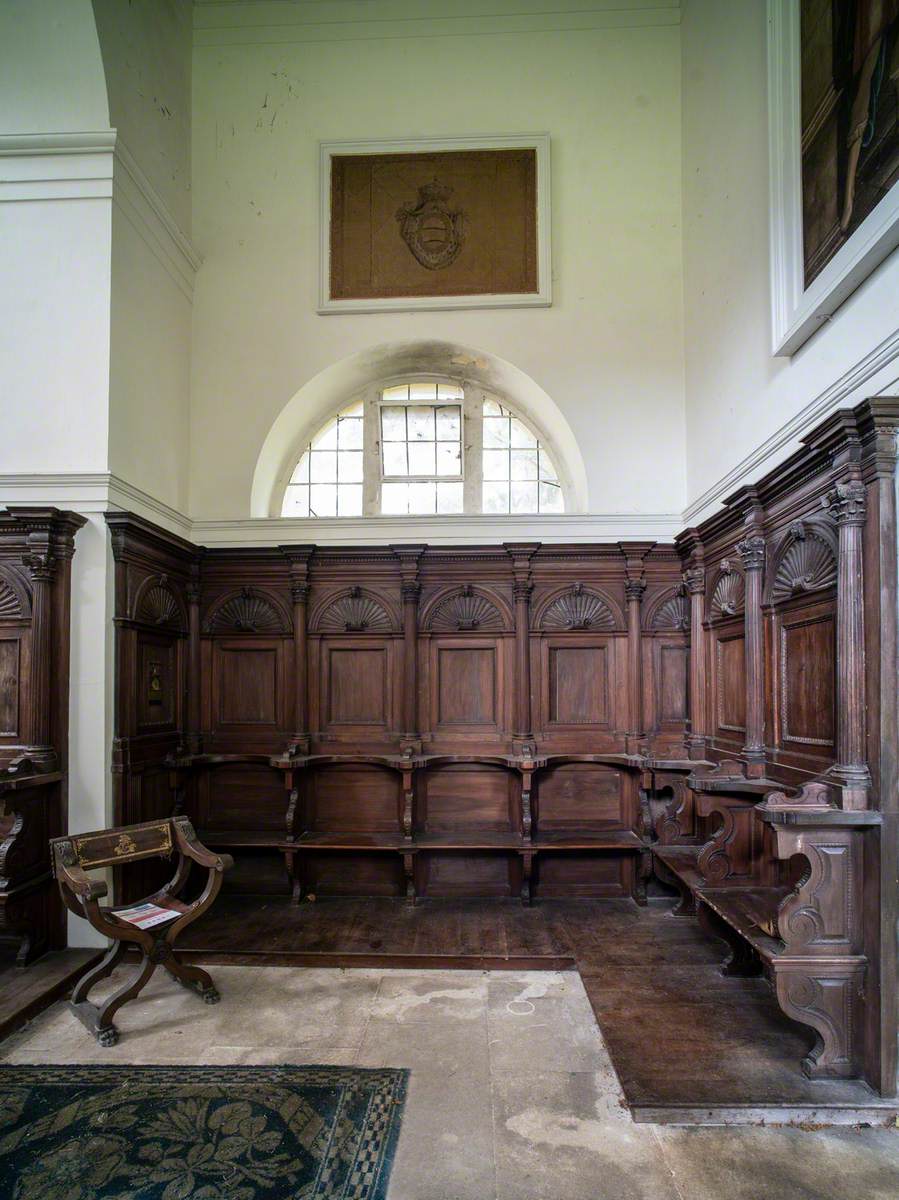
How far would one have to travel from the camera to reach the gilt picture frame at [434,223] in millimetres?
5203

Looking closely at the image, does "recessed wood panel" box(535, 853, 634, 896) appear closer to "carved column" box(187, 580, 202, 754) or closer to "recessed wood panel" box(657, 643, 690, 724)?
"recessed wood panel" box(657, 643, 690, 724)

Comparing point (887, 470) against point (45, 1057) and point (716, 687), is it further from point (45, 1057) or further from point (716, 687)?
point (45, 1057)

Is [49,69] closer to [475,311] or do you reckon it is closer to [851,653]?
[475,311]

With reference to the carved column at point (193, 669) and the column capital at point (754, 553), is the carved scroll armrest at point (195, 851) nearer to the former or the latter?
the carved column at point (193, 669)

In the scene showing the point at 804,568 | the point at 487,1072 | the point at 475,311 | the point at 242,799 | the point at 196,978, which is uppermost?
the point at 475,311

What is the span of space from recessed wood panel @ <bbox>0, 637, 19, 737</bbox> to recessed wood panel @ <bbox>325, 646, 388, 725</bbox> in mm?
1944

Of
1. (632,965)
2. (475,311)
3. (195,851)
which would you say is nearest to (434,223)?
(475,311)

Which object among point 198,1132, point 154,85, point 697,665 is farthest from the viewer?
point 154,85

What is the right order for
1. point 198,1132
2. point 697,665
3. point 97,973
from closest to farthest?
point 198,1132, point 97,973, point 697,665

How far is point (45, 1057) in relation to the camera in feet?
9.48

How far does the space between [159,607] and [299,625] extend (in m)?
0.95

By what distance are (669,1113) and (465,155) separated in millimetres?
6035

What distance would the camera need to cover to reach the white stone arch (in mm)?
5195

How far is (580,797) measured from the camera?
4.91 metres
